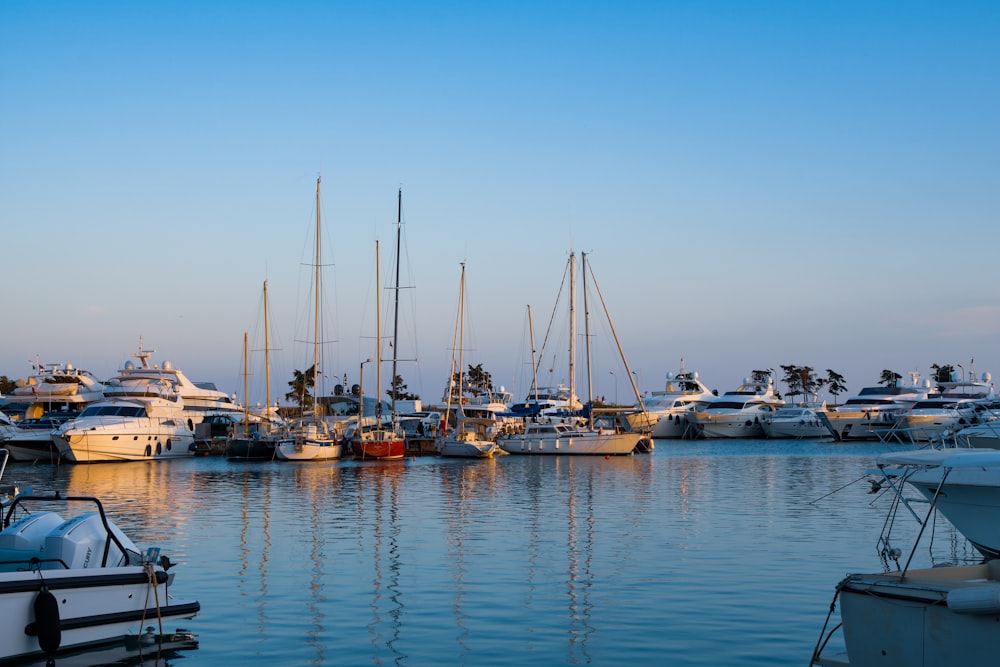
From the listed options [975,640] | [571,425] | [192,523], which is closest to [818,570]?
[975,640]

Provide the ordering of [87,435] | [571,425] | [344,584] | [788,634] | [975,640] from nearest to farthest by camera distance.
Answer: [975,640] → [788,634] → [344,584] → [87,435] → [571,425]

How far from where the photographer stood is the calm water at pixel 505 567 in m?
15.0

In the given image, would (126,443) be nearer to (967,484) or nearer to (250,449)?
(250,449)

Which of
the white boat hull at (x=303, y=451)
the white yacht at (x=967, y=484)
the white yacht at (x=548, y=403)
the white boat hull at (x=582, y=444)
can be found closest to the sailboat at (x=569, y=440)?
the white boat hull at (x=582, y=444)

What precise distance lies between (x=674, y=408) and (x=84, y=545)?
110763 millimetres

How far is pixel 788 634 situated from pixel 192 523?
780 inches

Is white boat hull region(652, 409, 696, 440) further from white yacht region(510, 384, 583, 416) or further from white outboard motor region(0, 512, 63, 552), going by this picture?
white outboard motor region(0, 512, 63, 552)

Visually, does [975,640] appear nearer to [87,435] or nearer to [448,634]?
[448,634]

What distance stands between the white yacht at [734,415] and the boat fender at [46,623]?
108m

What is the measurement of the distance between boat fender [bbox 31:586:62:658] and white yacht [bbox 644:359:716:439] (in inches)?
4084

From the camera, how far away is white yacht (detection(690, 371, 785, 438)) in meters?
117

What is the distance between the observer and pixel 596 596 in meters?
18.4

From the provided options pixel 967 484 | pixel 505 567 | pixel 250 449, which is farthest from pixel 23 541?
pixel 250 449

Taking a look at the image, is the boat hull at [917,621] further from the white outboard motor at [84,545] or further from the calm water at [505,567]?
the white outboard motor at [84,545]
